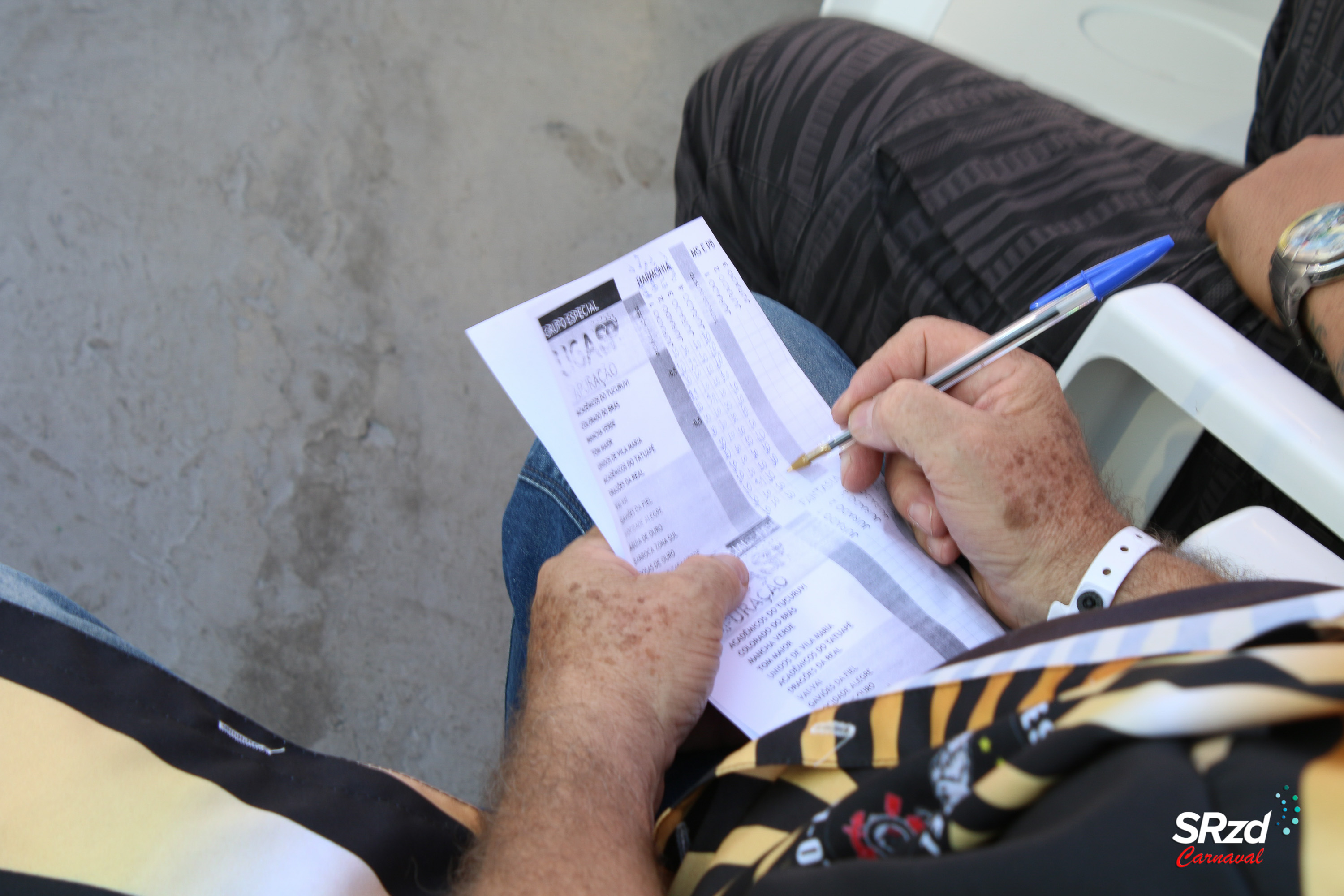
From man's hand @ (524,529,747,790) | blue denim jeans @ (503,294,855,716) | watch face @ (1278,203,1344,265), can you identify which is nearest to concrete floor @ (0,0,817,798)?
blue denim jeans @ (503,294,855,716)

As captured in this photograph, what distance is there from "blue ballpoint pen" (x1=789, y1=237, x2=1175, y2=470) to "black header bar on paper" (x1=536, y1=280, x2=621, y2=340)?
246 mm

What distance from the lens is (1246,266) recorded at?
579 mm

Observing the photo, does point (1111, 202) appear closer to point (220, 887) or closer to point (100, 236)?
point (220, 887)

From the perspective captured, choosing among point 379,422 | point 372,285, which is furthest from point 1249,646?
point 372,285

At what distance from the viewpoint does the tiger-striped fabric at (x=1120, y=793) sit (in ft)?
0.78

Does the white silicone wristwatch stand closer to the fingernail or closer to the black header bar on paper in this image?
the fingernail

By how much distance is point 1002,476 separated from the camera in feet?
1.65

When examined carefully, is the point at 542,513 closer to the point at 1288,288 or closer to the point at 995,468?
the point at 995,468

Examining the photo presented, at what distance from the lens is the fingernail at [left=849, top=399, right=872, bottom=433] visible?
543 mm

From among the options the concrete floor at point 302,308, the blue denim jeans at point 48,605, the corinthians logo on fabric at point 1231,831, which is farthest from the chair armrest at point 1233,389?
the concrete floor at point 302,308

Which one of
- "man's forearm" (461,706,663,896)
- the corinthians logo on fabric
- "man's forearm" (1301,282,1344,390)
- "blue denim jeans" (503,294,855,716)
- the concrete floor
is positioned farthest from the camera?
the concrete floor

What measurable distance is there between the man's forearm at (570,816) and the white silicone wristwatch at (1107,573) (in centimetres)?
29

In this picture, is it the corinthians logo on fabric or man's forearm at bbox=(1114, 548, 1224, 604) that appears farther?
man's forearm at bbox=(1114, 548, 1224, 604)

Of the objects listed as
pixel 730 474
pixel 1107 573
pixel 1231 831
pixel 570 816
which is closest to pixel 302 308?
pixel 730 474
